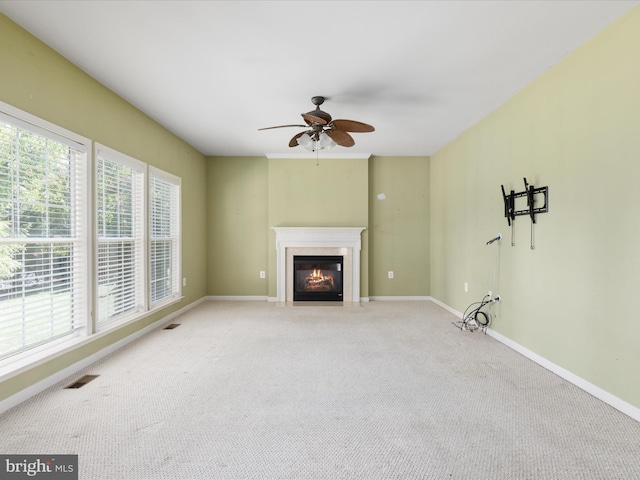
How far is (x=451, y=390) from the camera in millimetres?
2277

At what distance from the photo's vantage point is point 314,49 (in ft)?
7.64

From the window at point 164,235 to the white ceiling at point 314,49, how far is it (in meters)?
0.93

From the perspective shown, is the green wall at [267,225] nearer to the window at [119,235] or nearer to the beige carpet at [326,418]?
the window at [119,235]

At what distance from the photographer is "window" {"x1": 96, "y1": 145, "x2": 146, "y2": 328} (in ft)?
9.59

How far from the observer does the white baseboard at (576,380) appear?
194cm

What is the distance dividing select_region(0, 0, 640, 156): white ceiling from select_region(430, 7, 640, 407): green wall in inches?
9.8

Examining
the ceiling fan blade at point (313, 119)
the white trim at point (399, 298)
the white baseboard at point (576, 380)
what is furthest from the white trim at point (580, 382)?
the ceiling fan blade at point (313, 119)

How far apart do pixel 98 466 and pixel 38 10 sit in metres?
2.66

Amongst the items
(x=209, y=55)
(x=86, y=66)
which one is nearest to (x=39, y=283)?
(x=86, y=66)

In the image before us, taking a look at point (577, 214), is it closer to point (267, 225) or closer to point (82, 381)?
point (82, 381)

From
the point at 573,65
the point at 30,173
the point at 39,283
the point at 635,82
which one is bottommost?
the point at 39,283

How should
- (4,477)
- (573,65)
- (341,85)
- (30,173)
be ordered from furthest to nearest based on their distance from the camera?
(341,85) < (573,65) < (30,173) < (4,477)

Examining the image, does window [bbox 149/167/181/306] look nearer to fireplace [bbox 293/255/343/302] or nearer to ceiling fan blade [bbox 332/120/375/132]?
fireplace [bbox 293/255/343/302]

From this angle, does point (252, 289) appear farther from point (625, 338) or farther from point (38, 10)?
point (625, 338)
